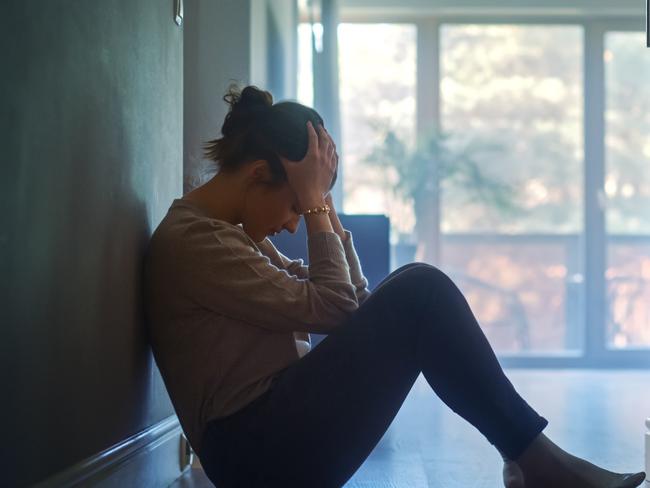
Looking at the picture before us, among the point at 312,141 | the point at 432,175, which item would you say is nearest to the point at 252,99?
the point at 312,141

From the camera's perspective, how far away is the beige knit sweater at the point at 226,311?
1376 mm

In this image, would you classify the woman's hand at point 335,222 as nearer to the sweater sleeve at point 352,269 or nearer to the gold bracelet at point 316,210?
the sweater sleeve at point 352,269

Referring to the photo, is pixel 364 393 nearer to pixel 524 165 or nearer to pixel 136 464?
pixel 136 464

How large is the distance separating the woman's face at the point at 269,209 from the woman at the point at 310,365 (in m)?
0.13

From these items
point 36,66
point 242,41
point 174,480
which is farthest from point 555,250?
point 36,66

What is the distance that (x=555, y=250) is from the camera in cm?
508

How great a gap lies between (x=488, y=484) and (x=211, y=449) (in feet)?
2.70

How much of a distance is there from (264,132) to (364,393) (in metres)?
0.53

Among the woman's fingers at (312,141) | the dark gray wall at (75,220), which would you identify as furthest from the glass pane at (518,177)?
the woman's fingers at (312,141)

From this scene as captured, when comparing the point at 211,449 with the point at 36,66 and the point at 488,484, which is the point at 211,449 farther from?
the point at 488,484

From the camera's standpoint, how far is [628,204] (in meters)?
5.04

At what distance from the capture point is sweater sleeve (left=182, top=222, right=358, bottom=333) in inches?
53.9

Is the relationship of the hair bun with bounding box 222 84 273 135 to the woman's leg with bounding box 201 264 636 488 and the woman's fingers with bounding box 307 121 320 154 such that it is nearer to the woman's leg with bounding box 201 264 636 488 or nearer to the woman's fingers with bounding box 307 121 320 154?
the woman's fingers with bounding box 307 121 320 154

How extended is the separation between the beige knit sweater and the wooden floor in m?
0.59
